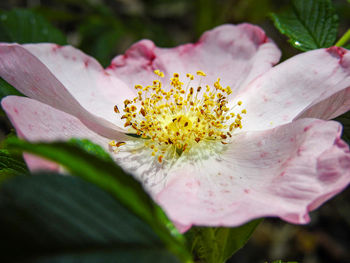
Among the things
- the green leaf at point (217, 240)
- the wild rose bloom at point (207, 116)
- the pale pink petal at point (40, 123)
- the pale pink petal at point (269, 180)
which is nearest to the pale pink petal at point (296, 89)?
the wild rose bloom at point (207, 116)

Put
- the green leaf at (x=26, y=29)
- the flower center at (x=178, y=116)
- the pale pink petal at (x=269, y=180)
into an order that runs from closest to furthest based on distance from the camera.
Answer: the pale pink petal at (x=269, y=180) → the flower center at (x=178, y=116) → the green leaf at (x=26, y=29)

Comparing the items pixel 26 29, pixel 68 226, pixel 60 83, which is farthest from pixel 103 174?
pixel 26 29

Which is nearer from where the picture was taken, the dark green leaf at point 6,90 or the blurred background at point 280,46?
the dark green leaf at point 6,90

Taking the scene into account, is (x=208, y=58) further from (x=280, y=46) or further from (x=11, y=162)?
(x=280, y=46)

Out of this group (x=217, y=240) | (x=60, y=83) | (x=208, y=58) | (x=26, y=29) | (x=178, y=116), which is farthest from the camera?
(x=26, y=29)

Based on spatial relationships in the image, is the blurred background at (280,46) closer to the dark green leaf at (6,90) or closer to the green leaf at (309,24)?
the green leaf at (309,24)

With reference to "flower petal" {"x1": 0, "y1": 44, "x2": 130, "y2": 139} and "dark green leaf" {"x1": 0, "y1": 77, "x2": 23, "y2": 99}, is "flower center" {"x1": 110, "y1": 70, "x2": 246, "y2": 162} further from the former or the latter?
"dark green leaf" {"x1": 0, "y1": 77, "x2": 23, "y2": 99}

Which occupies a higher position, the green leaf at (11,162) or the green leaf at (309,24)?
the green leaf at (11,162)
